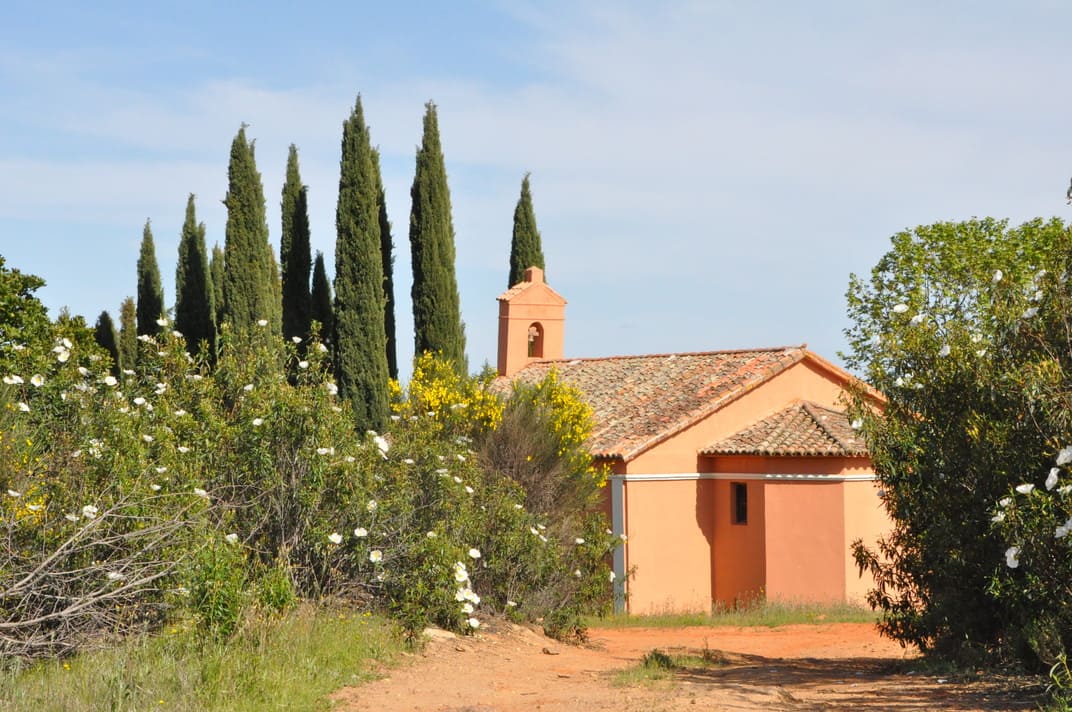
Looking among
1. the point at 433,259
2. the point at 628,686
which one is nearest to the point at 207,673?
the point at 628,686

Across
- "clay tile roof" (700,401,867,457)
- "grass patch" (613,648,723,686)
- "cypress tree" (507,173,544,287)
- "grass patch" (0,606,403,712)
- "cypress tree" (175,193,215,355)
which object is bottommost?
"grass patch" (613,648,723,686)

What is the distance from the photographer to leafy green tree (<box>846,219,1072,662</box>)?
377 inches

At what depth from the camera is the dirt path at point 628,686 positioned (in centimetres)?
931

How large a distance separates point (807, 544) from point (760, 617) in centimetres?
242

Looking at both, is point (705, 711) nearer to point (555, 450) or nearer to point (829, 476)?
point (555, 450)

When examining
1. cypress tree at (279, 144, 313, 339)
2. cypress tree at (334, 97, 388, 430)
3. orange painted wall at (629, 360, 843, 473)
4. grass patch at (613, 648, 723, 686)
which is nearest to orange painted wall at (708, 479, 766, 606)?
orange painted wall at (629, 360, 843, 473)

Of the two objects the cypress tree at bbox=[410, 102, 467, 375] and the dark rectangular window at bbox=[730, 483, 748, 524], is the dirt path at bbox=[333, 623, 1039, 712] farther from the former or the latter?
the cypress tree at bbox=[410, 102, 467, 375]

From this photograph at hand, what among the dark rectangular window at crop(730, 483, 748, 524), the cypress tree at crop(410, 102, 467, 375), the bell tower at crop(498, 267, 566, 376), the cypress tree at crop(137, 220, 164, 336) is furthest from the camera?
the cypress tree at crop(137, 220, 164, 336)

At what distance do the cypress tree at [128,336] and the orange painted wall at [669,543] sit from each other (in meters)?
16.5

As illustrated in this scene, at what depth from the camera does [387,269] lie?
28422 millimetres

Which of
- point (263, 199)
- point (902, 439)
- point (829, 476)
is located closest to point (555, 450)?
point (829, 476)

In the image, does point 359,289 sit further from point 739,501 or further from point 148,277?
point 148,277

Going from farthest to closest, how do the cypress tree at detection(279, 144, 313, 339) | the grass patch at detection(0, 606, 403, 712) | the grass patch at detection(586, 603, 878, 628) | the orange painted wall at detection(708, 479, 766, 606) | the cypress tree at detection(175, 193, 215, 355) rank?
the cypress tree at detection(175, 193, 215, 355)
the cypress tree at detection(279, 144, 313, 339)
the orange painted wall at detection(708, 479, 766, 606)
the grass patch at detection(586, 603, 878, 628)
the grass patch at detection(0, 606, 403, 712)

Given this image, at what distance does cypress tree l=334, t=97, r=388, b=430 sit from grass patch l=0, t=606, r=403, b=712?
1348 cm
